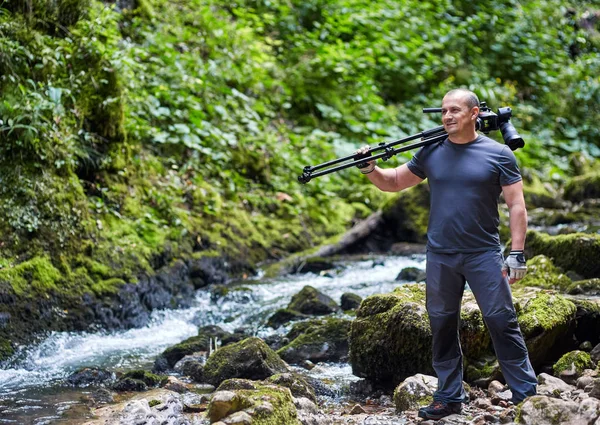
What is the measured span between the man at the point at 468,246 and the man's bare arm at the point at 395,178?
228mm

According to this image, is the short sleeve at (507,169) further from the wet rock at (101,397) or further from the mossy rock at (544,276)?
the wet rock at (101,397)

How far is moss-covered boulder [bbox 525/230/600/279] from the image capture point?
716 cm

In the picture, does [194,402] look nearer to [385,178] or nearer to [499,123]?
[385,178]

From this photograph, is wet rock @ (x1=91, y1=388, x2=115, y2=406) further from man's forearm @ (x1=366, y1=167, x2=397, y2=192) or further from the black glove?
the black glove

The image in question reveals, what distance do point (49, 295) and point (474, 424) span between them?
452 cm

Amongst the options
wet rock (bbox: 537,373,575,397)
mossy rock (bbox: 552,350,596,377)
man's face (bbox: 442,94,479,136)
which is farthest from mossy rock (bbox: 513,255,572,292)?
man's face (bbox: 442,94,479,136)

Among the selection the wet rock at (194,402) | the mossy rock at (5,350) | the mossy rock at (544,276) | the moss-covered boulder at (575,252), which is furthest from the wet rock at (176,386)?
the moss-covered boulder at (575,252)

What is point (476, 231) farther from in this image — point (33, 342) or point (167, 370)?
point (33, 342)

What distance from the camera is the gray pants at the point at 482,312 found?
13.1 ft

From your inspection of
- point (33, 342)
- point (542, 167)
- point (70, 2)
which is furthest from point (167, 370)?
point (542, 167)

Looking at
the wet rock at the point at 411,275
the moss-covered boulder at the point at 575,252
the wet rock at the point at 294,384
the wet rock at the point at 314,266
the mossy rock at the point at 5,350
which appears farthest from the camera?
the wet rock at the point at 314,266

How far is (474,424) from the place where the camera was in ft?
13.1

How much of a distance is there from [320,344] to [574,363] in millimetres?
2281

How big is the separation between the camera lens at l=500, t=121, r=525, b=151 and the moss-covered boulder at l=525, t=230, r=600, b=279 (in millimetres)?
3506
